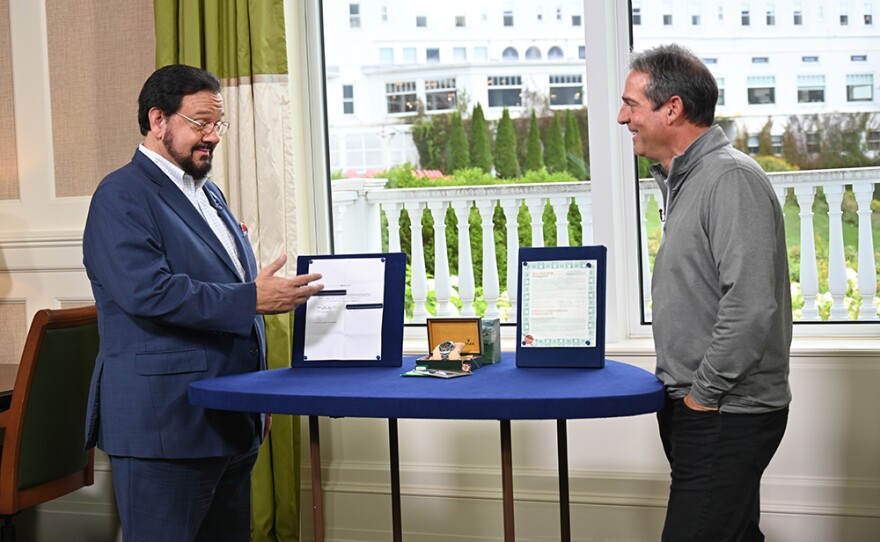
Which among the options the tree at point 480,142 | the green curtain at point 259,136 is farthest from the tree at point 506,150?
the green curtain at point 259,136

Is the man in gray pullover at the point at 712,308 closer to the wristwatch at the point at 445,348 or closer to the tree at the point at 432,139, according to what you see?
the wristwatch at the point at 445,348

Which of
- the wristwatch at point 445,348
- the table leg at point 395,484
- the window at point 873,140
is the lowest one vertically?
the table leg at point 395,484

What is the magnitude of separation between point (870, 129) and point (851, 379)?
835 mm

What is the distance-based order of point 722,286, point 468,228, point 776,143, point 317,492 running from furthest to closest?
point 468,228
point 776,143
point 317,492
point 722,286

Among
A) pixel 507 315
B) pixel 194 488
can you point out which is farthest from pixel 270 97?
pixel 194 488

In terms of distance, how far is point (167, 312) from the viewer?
2279mm

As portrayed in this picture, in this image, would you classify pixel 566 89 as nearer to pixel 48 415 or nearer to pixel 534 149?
pixel 534 149

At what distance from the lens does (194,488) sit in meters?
2.38

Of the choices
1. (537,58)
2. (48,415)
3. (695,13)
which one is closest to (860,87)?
(695,13)

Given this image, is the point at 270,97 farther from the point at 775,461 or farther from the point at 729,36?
the point at 775,461

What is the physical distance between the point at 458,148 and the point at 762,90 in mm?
1110

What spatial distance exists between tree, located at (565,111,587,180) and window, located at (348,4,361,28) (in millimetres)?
888

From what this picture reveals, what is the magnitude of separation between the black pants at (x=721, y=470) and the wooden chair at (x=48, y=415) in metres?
1.94

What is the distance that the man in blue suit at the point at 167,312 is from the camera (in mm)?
2299
